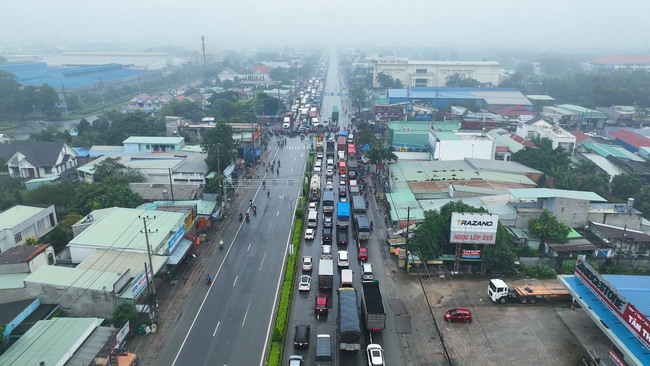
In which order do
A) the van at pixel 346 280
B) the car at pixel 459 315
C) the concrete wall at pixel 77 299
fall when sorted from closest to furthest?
the concrete wall at pixel 77 299 → the car at pixel 459 315 → the van at pixel 346 280

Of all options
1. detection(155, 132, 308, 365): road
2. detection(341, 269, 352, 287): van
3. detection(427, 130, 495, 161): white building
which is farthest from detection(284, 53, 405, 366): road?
detection(427, 130, 495, 161): white building

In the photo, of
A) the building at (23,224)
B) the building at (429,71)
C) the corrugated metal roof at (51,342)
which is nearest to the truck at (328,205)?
the corrugated metal roof at (51,342)

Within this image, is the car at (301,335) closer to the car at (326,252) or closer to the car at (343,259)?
the car at (343,259)

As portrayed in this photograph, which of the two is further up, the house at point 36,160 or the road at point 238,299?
the house at point 36,160

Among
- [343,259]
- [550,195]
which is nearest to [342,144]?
[550,195]

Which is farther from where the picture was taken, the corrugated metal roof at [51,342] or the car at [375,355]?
the car at [375,355]

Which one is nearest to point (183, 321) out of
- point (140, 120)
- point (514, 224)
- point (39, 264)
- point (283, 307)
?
Result: point (283, 307)

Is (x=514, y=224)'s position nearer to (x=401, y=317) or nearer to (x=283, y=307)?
(x=401, y=317)
